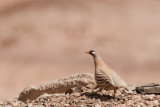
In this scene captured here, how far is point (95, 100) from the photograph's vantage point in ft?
25.0

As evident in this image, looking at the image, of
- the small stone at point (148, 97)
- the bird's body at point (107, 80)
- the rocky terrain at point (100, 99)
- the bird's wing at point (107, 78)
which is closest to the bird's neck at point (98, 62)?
the bird's body at point (107, 80)

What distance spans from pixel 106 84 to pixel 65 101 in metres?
0.94

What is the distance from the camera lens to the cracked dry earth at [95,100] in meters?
7.50

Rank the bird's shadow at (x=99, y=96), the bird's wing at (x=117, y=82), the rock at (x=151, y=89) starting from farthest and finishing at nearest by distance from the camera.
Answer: the rock at (x=151, y=89)
the bird's shadow at (x=99, y=96)
the bird's wing at (x=117, y=82)

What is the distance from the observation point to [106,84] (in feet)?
24.6

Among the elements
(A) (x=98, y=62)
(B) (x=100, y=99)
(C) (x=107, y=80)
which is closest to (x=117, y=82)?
(C) (x=107, y=80)

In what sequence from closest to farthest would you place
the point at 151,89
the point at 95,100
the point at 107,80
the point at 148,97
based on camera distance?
the point at 107,80, the point at 95,100, the point at 148,97, the point at 151,89

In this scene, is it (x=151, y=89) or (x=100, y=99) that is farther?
(x=151, y=89)

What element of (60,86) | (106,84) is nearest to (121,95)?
(106,84)

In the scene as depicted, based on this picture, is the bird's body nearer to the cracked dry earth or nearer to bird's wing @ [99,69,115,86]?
bird's wing @ [99,69,115,86]

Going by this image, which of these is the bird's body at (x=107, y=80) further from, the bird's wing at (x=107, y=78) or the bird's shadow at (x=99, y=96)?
the bird's shadow at (x=99, y=96)

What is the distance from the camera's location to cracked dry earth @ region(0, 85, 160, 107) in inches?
295

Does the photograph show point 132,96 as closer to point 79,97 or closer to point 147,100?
point 147,100

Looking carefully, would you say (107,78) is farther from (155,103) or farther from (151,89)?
(151,89)
